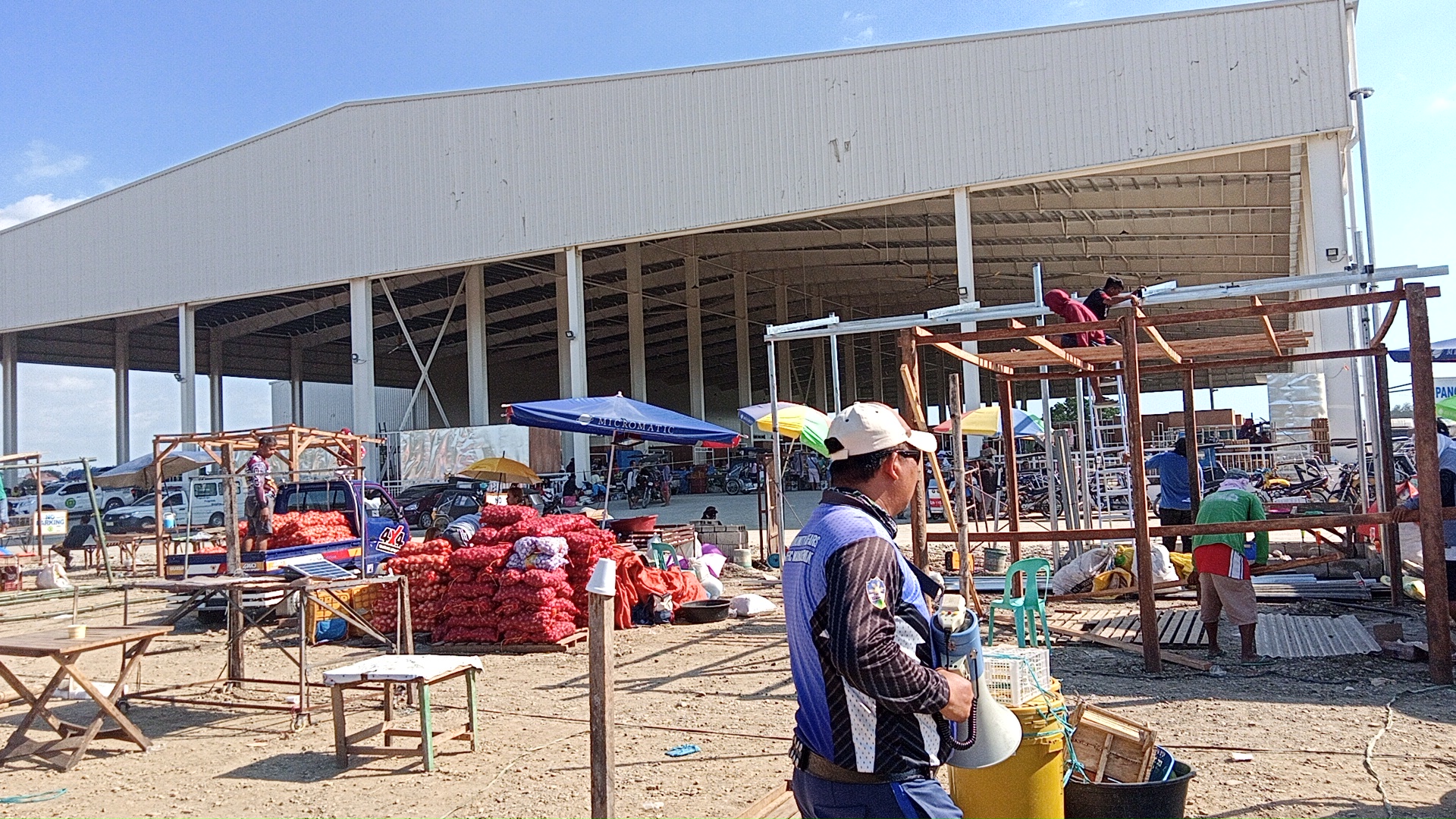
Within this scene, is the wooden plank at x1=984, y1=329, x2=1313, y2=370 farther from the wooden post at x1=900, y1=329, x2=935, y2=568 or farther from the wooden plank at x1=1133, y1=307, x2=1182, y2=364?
the wooden post at x1=900, y1=329, x2=935, y2=568

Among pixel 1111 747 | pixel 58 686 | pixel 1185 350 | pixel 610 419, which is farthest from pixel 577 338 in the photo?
pixel 1111 747

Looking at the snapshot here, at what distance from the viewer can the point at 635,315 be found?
111 feet

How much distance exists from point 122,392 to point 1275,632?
4191 cm

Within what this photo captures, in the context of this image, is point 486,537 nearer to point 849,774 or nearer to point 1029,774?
point 1029,774

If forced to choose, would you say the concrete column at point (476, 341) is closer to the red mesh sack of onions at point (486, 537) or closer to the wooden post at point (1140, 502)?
the red mesh sack of onions at point (486, 537)

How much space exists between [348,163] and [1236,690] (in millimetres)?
26619

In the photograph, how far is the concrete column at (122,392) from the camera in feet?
131

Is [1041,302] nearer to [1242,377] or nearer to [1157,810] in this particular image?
[1157,810]

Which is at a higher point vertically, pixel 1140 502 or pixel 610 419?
pixel 610 419

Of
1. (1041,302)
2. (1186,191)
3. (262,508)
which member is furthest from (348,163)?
(1041,302)

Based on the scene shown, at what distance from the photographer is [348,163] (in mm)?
28391

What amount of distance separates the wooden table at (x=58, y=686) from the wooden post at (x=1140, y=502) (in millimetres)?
6673

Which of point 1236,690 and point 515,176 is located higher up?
point 515,176

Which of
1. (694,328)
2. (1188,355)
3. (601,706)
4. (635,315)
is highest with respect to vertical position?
(635,315)
